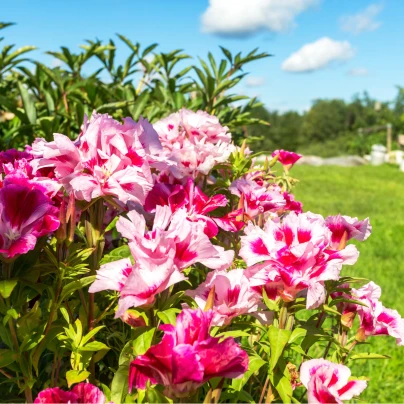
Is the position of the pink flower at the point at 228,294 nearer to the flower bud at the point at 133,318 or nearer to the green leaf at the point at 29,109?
the flower bud at the point at 133,318

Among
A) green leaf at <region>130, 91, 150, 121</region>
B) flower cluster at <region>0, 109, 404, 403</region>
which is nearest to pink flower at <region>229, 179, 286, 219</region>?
flower cluster at <region>0, 109, 404, 403</region>

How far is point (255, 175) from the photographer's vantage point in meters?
1.68

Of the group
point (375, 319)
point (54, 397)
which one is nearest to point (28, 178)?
point (54, 397)

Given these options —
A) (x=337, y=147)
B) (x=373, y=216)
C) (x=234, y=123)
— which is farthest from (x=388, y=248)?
(x=337, y=147)

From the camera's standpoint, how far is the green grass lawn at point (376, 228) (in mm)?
3049

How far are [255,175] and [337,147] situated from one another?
4028 cm

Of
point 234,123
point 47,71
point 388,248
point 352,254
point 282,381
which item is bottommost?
point 388,248

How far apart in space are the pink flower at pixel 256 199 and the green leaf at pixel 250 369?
390mm

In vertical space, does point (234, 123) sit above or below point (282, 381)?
above

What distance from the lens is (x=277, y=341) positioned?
108 cm

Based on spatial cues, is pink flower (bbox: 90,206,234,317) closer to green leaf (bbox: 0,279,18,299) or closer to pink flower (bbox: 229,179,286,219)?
green leaf (bbox: 0,279,18,299)

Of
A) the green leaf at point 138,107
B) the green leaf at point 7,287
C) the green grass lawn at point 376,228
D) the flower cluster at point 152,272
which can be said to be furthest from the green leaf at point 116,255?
the green grass lawn at point 376,228

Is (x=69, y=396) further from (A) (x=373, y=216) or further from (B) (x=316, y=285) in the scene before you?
(A) (x=373, y=216)

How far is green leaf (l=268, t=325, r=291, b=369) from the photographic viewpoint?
3.49 feet
